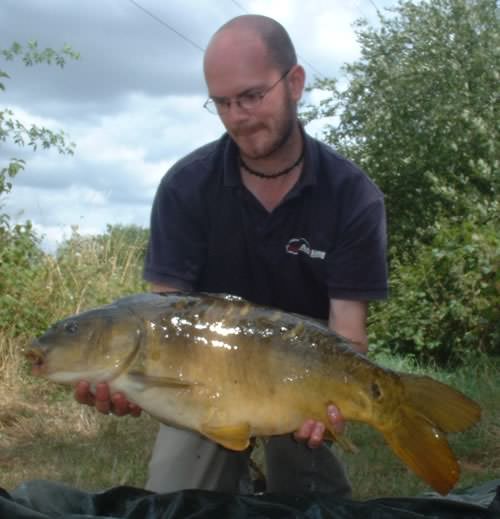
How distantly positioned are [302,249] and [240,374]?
0.68m

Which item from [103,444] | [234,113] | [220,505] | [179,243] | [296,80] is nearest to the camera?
[220,505]

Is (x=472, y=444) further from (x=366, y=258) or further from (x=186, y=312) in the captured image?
(x=186, y=312)

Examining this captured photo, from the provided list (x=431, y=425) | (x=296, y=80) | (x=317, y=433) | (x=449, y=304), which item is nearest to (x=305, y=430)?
(x=317, y=433)

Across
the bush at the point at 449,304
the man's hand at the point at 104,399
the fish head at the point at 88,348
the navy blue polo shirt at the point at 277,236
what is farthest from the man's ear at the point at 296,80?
the bush at the point at 449,304

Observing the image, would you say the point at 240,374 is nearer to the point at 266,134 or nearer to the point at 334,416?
the point at 334,416

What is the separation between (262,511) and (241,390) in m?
0.39

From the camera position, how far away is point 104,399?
201cm

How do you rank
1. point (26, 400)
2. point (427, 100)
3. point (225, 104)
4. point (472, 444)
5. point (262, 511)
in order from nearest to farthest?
point (262, 511), point (225, 104), point (472, 444), point (26, 400), point (427, 100)

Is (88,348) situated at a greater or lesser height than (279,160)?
lesser

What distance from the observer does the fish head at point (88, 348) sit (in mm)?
1953

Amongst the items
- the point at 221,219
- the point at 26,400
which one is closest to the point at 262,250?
the point at 221,219

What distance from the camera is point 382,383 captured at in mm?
2029

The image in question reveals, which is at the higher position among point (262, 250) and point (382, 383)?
point (262, 250)

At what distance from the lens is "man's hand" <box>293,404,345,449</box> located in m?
2.00
